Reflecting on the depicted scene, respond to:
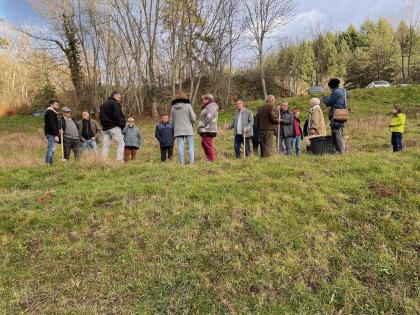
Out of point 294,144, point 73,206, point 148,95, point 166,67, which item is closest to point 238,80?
point 166,67

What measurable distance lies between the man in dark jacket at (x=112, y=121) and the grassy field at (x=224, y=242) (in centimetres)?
203

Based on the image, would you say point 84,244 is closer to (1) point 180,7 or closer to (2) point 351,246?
(2) point 351,246

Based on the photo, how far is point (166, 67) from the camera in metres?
32.3

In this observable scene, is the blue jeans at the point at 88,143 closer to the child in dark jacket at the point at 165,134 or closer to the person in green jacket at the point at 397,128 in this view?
the child in dark jacket at the point at 165,134

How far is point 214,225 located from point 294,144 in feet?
23.7

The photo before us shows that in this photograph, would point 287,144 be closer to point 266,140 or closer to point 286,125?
point 286,125

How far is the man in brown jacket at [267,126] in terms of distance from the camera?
8.83m

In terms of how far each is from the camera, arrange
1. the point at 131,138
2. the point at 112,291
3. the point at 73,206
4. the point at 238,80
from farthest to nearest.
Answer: the point at 238,80, the point at 131,138, the point at 73,206, the point at 112,291

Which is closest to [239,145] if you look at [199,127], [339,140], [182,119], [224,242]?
[199,127]

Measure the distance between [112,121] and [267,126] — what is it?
372 cm

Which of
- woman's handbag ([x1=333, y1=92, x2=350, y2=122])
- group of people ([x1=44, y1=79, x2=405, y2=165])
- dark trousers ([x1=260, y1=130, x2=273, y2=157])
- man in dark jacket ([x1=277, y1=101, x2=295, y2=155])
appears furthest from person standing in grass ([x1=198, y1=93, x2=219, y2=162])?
woman's handbag ([x1=333, y1=92, x2=350, y2=122])

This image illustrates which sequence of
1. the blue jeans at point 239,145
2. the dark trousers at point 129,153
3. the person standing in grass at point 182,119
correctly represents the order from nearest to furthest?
the person standing in grass at point 182,119, the blue jeans at point 239,145, the dark trousers at point 129,153

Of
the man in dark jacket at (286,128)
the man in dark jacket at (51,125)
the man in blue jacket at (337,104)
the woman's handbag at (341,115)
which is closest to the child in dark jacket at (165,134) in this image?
the man in dark jacket at (51,125)

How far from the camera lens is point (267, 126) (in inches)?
350
